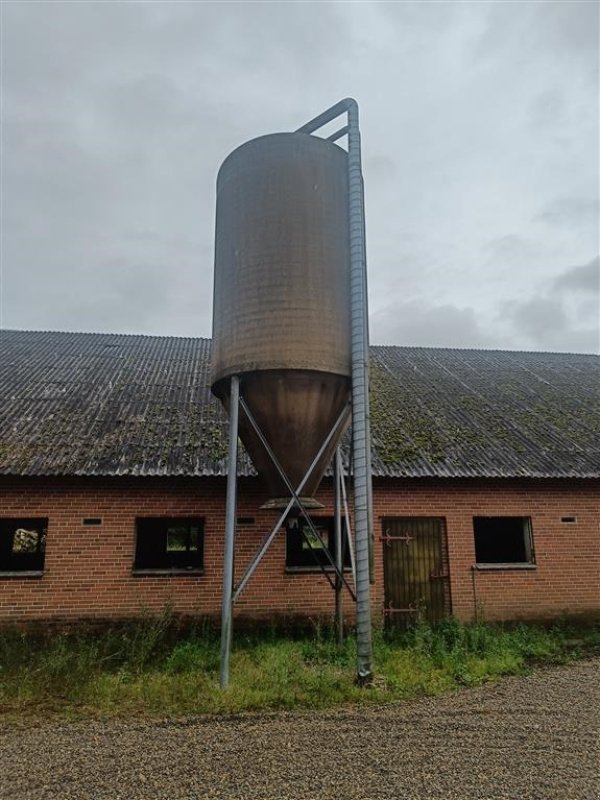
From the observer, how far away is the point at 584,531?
10.5 meters

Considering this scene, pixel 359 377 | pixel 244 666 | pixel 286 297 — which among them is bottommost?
pixel 244 666

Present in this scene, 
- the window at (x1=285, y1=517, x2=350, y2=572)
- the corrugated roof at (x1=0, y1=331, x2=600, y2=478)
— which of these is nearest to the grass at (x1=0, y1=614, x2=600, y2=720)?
the window at (x1=285, y1=517, x2=350, y2=572)

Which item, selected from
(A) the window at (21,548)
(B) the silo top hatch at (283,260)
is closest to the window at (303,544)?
(B) the silo top hatch at (283,260)

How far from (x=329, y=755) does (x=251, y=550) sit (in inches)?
192

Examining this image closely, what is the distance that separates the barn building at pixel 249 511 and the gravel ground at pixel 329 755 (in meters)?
3.63

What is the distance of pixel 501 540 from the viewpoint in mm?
11703

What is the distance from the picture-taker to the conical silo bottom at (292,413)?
7.09m

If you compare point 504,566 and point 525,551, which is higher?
point 525,551

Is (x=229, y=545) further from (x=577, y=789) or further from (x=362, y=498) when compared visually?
(x=577, y=789)

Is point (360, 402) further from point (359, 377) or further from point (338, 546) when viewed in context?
point (338, 546)

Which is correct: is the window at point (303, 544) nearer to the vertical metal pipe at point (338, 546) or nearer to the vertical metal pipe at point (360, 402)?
the vertical metal pipe at point (338, 546)

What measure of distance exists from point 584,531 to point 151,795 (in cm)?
910

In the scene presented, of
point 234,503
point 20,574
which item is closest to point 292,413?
point 234,503

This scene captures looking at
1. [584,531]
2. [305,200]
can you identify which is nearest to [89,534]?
[305,200]
